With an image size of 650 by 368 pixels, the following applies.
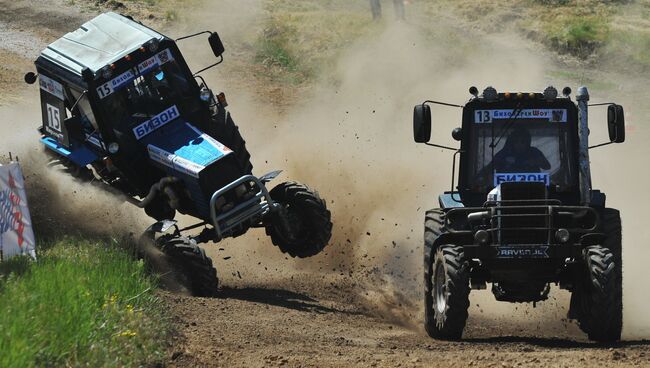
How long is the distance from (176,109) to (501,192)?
16.3ft

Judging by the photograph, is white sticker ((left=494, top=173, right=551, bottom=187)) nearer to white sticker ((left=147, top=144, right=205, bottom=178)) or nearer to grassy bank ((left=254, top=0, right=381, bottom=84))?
white sticker ((left=147, top=144, right=205, bottom=178))

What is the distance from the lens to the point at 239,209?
49.1ft

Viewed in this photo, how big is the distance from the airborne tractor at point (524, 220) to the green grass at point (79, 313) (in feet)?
9.11

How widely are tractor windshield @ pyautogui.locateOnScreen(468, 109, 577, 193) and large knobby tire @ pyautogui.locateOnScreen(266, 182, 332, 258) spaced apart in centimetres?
292

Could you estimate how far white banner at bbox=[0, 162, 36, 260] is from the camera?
1271 centimetres

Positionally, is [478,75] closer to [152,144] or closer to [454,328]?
[152,144]

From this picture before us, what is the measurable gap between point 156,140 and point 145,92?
0.69 meters

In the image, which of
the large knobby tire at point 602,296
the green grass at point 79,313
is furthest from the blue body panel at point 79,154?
the large knobby tire at point 602,296

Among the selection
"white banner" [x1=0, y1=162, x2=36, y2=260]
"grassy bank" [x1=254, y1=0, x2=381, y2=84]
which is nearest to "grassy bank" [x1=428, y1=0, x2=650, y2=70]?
"grassy bank" [x1=254, y1=0, x2=381, y2=84]

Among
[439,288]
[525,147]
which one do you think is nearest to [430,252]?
[439,288]

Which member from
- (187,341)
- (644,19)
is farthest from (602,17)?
(187,341)

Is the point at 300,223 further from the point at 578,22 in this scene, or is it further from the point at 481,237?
the point at 578,22

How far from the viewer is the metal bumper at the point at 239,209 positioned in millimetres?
14578

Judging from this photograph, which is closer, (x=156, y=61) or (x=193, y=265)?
(x=193, y=265)
